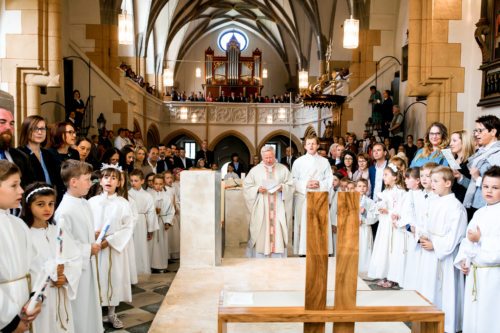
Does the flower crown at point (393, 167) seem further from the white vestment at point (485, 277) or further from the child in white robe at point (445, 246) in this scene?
the white vestment at point (485, 277)

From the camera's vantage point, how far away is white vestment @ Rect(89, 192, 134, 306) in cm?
437

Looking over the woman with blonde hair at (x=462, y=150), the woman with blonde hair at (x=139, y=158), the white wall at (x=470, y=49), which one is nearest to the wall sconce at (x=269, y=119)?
the white wall at (x=470, y=49)

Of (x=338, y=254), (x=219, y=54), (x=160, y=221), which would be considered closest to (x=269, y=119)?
(x=219, y=54)

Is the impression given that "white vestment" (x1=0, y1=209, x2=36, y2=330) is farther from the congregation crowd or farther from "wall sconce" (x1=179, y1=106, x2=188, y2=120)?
"wall sconce" (x1=179, y1=106, x2=188, y2=120)

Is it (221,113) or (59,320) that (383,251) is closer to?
(59,320)

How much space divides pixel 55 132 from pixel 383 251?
3.70 metres

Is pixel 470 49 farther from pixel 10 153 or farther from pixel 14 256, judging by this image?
pixel 14 256

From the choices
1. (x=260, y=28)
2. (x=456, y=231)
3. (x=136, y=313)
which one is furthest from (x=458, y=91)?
(x=260, y=28)

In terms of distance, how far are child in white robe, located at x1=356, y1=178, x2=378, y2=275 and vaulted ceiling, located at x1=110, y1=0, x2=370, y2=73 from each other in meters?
8.71

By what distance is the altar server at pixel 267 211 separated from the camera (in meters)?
6.14

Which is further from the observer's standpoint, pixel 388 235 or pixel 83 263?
pixel 388 235

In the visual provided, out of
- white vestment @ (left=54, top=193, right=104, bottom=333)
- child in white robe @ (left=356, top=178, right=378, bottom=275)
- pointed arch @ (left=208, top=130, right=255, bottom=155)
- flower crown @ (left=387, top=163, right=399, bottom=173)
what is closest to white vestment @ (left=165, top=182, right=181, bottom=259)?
child in white robe @ (left=356, top=178, right=378, bottom=275)

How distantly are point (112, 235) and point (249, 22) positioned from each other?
2756cm

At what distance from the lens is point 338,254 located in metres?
2.24
